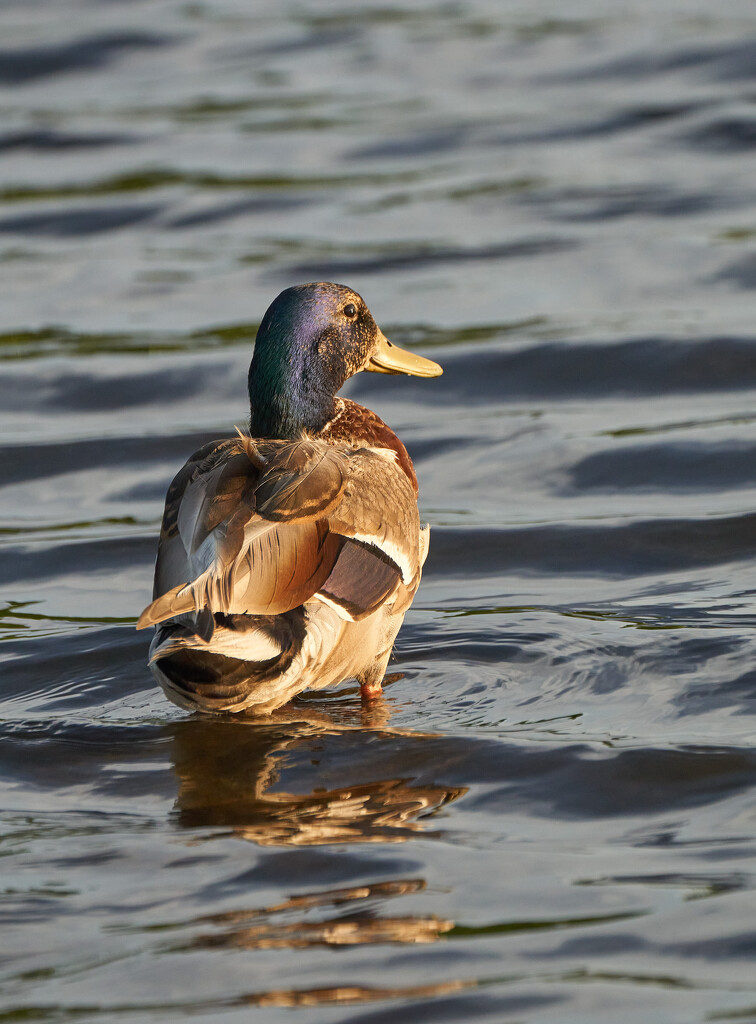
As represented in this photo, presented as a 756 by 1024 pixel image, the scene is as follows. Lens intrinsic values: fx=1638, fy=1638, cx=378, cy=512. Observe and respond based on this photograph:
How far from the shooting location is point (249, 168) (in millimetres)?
14523

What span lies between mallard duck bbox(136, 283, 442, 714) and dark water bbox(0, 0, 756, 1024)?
1.08 feet

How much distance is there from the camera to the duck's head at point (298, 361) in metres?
5.89

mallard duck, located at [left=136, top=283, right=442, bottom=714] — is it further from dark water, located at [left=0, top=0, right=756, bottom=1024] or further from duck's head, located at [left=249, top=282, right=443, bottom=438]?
dark water, located at [left=0, top=0, right=756, bottom=1024]

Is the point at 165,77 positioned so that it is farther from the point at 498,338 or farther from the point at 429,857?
the point at 429,857

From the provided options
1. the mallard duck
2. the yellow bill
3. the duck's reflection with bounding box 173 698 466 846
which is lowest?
the duck's reflection with bounding box 173 698 466 846

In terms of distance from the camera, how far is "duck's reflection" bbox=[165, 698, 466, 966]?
151 inches

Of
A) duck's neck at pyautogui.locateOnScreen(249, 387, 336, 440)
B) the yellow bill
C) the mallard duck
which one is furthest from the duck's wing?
the yellow bill

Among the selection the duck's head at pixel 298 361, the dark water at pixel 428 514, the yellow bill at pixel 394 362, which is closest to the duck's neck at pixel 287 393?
the duck's head at pixel 298 361

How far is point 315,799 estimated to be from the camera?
4824mm

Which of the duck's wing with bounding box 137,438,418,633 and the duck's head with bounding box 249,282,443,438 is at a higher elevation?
the duck's head with bounding box 249,282,443,438

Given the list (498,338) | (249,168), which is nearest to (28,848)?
(498,338)

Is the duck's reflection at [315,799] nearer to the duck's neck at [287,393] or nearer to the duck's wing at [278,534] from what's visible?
the duck's wing at [278,534]

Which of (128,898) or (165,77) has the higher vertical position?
(165,77)

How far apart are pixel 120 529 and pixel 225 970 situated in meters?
4.48
